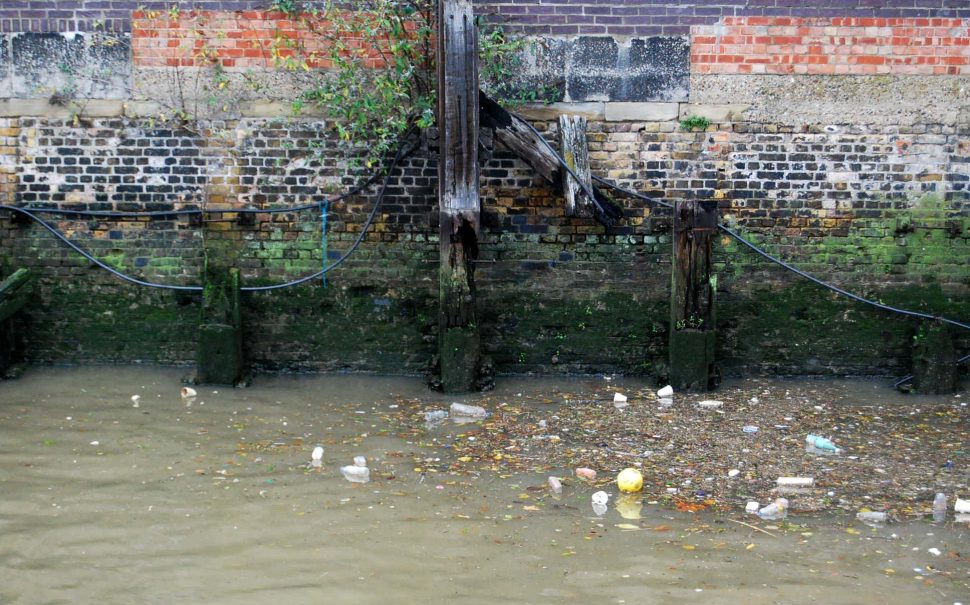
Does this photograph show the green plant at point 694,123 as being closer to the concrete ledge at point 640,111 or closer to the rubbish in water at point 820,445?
Answer: the concrete ledge at point 640,111

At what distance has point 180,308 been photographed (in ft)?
24.3

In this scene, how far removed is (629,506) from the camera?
4.85 meters

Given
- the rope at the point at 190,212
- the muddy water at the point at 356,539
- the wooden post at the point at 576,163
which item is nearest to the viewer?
the muddy water at the point at 356,539

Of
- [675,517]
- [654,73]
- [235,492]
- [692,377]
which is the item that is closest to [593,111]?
[654,73]

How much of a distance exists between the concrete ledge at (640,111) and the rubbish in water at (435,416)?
2728 millimetres

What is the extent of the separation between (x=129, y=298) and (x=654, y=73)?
4.62 meters

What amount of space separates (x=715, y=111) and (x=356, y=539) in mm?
4609

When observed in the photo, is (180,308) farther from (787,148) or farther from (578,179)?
(787,148)

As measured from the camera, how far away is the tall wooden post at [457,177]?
6.64 m

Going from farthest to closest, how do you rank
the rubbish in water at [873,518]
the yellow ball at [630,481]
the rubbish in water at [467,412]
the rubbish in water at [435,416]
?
1. the rubbish in water at [467,412]
2. the rubbish in water at [435,416]
3. the yellow ball at [630,481]
4. the rubbish in water at [873,518]

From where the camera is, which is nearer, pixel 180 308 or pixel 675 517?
pixel 675 517

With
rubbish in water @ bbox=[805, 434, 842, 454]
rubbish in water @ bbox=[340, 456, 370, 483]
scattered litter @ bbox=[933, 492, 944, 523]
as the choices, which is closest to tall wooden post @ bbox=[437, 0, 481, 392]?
rubbish in water @ bbox=[340, 456, 370, 483]

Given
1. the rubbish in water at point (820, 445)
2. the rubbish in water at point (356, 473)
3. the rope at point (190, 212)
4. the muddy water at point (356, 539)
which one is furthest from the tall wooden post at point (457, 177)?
the rubbish in water at point (820, 445)

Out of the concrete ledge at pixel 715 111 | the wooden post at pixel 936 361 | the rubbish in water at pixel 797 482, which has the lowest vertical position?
the rubbish in water at pixel 797 482
